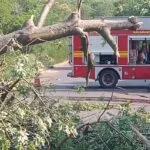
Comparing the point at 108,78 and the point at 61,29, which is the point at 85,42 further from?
the point at 108,78

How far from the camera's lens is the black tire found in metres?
25.7

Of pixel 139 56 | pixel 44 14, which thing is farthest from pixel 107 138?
pixel 139 56

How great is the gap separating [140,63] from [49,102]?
17.1 m

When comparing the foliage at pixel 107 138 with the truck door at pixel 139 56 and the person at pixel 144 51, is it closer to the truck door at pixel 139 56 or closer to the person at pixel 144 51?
the person at pixel 144 51

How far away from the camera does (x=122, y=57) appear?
25.1m

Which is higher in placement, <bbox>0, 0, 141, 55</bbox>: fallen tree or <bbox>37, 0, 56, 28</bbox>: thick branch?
<bbox>37, 0, 56, 28</bbox>: thick branch

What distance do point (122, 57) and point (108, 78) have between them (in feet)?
4.13

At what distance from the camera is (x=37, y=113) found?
7.79m

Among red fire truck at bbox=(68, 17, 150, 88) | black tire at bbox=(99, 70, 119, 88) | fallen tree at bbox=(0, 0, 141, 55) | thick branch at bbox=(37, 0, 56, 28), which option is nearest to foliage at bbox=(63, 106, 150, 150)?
fallen tree at bbox=(0, 0, 141, 55)

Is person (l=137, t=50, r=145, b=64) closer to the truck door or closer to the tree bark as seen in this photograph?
the truck door

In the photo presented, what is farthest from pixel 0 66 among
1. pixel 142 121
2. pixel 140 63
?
pixel 140 63

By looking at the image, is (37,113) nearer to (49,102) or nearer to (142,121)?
(49,102)

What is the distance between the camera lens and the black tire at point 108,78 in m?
25.7

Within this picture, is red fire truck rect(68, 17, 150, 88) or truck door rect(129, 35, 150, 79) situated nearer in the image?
red fire truck rect(68, 17, 150, 88)
